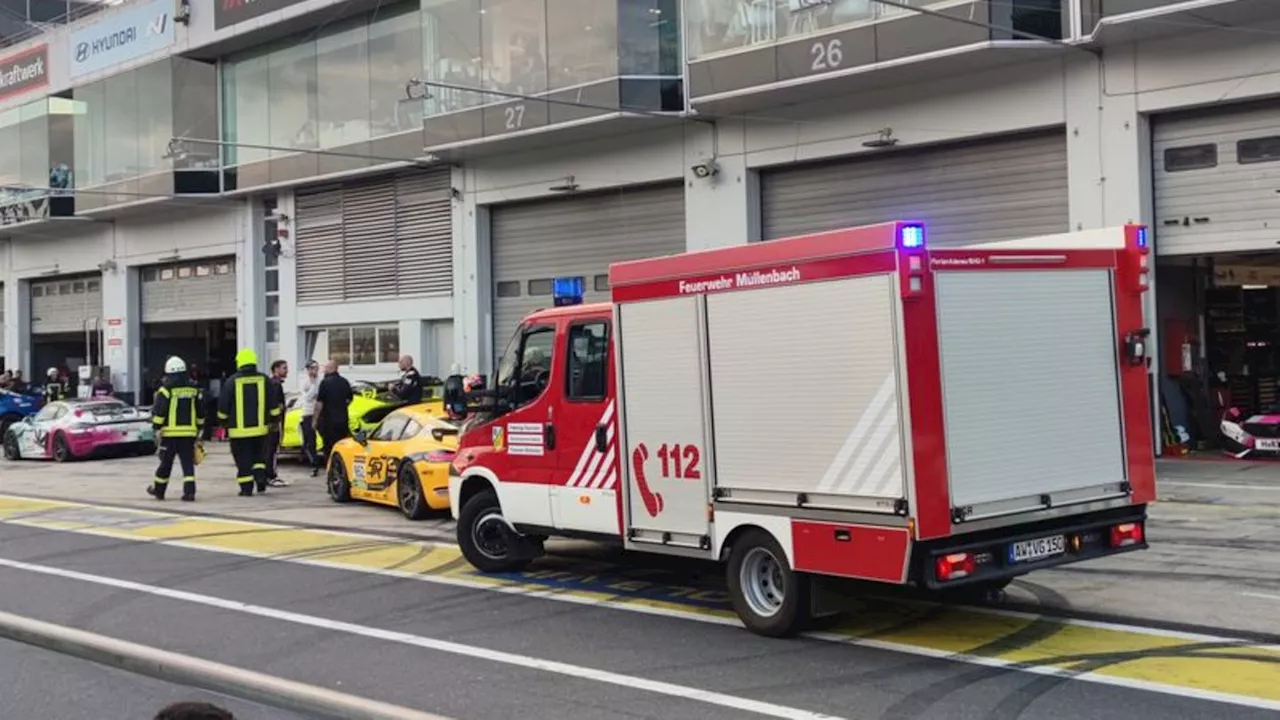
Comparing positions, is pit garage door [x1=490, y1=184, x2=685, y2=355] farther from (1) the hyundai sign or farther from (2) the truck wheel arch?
(2) the truck wheel arch

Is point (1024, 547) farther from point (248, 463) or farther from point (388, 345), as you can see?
point (388, 345)

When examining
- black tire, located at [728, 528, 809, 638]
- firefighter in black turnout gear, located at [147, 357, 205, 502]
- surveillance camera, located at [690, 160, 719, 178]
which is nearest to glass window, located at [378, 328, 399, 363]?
surveillance camera, located at [690, 160, 719, 178]

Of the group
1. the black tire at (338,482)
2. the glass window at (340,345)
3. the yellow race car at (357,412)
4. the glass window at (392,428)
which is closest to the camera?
the glass window at (392,428)

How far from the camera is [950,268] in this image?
6629 mm

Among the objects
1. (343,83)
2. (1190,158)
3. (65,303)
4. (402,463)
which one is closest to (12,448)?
(343,83)

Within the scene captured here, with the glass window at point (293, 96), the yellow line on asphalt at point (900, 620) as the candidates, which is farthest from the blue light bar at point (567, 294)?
the glass window at point (293, 96)

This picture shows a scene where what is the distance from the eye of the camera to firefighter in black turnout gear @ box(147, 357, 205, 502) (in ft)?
51.6

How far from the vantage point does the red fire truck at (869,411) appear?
6.42 metres

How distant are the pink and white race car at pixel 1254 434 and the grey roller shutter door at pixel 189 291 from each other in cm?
2433

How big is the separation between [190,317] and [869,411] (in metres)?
29.7

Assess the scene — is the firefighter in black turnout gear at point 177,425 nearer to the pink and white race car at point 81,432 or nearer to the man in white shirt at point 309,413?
the man in white shirt at point 309,413

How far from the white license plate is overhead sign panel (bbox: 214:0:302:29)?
24545 millimetres

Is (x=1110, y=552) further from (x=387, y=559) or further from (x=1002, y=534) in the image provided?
(x=387, y=559)

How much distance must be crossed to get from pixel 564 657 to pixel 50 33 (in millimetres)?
35901
